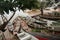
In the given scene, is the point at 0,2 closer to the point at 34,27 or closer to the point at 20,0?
the point at 20,0

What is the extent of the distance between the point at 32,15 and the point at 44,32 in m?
0.25

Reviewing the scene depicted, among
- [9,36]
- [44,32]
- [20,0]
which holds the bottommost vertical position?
[44,32]

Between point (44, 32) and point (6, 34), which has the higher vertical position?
point (6, 34)

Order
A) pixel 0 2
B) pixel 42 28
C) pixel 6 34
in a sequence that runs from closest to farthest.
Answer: pixel 0 2 → pixel 6 34 → pixel 42 28

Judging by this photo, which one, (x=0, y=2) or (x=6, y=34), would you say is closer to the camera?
(x=0, y=2)

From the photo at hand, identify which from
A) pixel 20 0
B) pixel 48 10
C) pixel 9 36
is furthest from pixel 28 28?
pixel 20 0

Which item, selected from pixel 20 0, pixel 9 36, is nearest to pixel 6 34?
pixel 9 36

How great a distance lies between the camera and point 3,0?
1044 millimetres

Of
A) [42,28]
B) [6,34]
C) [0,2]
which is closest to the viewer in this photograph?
[0,2]

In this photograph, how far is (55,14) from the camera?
6.21 feet

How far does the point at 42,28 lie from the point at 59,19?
218mm

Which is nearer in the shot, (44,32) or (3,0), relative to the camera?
(3,0)

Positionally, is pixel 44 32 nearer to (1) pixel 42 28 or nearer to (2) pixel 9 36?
(1) pixel 42 28

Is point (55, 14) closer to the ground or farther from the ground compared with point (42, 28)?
farther from the ground
